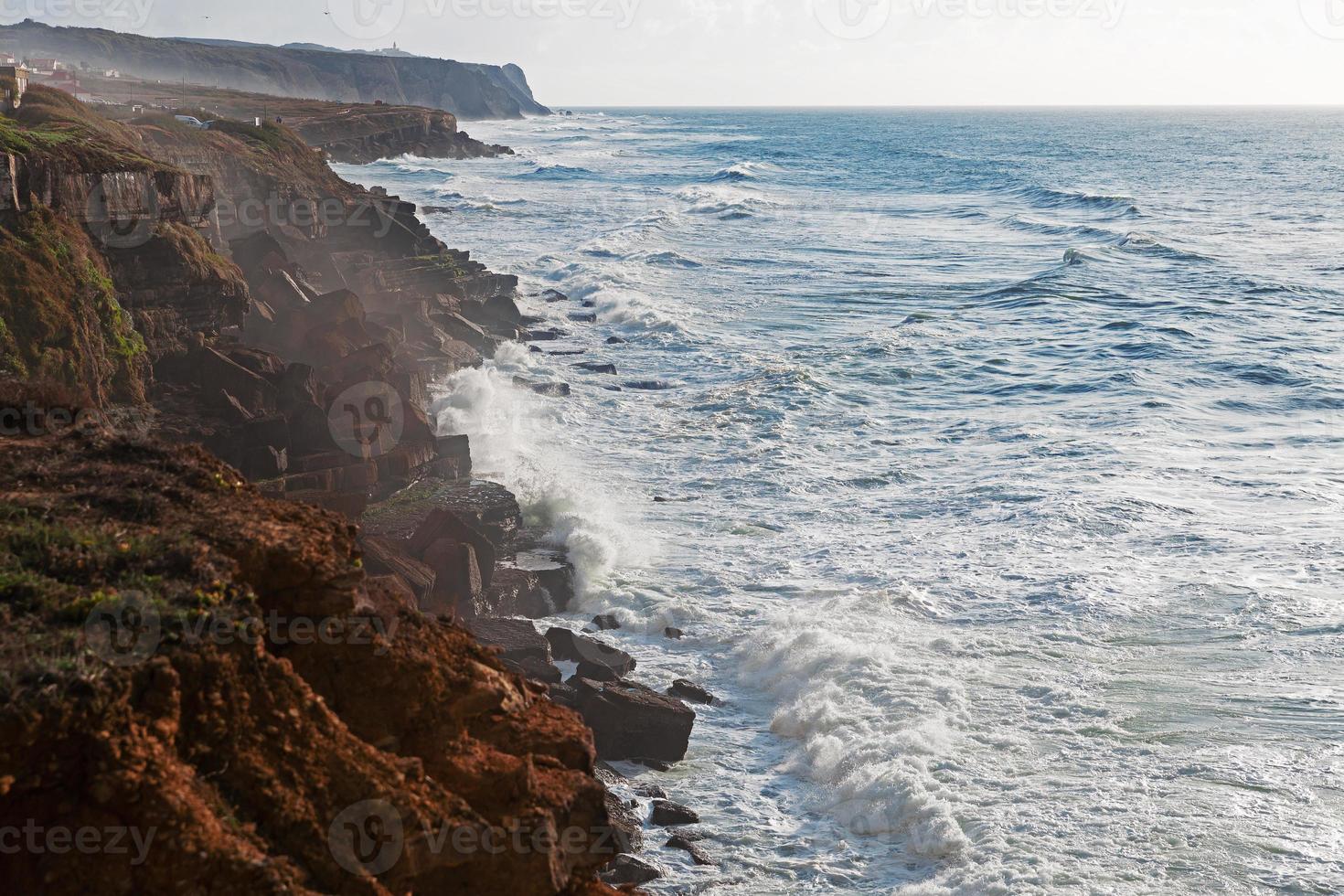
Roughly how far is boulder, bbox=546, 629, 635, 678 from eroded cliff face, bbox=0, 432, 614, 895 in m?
5.81

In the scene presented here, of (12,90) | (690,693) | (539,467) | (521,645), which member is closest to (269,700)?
(521,645)

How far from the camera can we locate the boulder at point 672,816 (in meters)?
9.55

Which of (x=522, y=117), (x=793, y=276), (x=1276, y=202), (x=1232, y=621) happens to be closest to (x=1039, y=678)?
(x=1232, y=621)

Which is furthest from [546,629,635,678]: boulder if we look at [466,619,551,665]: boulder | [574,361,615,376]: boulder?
[574,361,615,376]: boulder

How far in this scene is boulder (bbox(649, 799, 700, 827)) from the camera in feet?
31.3

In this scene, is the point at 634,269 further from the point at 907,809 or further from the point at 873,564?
the point at 907,809

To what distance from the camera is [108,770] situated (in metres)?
4.48

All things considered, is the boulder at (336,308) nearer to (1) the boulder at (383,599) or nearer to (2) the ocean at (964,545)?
(2) the ocean at (964,545)

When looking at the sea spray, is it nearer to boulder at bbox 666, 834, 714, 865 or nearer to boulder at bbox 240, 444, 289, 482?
boulder at bbox 240, 444, 289, 482

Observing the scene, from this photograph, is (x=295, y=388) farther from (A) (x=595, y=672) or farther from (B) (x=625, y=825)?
(B) (x=625, y=825)

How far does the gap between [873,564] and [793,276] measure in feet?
87.2

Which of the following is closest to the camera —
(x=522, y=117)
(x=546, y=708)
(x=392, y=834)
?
(x=392, y=834)

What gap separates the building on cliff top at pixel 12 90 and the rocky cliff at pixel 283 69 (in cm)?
6907

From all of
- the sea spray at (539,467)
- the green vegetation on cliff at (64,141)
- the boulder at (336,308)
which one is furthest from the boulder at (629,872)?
the boulder at (336,308)
